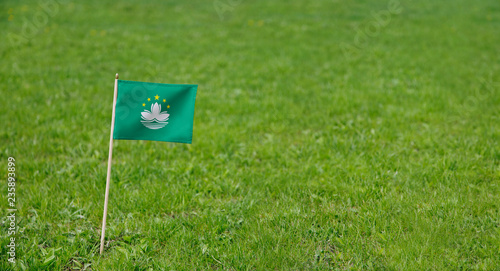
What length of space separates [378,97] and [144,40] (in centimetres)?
741

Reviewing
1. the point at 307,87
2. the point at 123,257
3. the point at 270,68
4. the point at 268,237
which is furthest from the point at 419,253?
the point at 270,68

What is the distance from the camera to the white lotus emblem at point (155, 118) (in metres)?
3.88

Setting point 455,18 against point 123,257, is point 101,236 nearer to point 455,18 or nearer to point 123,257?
point 123,257

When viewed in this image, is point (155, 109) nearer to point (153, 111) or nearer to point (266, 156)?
point (153, 111)

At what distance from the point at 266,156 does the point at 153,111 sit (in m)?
2.27

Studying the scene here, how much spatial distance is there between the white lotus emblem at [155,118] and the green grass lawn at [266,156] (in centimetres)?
105

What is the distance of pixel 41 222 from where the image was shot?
Answer: 423 cm

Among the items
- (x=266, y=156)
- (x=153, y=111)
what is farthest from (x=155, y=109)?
(x=266, y=156)

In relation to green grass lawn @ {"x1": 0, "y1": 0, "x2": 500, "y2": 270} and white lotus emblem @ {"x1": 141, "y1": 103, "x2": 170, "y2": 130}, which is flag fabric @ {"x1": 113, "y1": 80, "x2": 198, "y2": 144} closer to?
white lotus emblem @ {"x1": 141, "y1": 103, "x2": 170, "y2": 130}

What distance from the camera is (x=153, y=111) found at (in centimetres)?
389

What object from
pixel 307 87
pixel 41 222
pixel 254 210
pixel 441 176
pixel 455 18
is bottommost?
pixel 41 222

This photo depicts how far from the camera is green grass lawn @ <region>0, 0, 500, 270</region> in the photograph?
Result: 3814mm

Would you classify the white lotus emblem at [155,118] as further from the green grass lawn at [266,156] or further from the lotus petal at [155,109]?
the green grass lawn at [266,156]

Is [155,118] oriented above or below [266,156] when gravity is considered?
above
